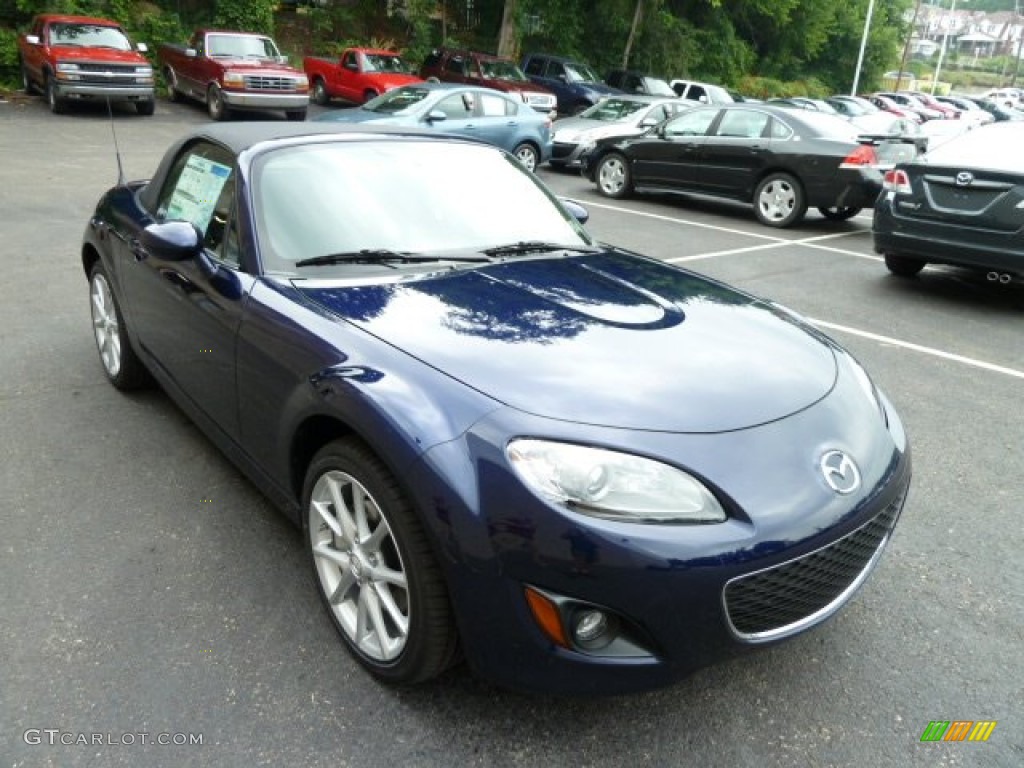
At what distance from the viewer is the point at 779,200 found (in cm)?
1072

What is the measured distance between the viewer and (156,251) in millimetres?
3092

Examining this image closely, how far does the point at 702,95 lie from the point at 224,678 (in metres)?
23.8

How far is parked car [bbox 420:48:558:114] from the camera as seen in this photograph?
19156mm

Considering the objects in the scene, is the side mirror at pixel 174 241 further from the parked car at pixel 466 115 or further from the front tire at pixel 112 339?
the parked car at pixel 466 115

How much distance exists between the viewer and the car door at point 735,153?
1077 cm

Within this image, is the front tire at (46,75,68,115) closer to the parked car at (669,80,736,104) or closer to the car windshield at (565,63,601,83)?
the car windshield at (565,63,601,83)

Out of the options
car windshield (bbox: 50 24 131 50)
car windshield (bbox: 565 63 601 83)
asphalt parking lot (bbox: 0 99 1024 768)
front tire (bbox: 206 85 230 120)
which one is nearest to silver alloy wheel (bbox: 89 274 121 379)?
asphalt parking lot (bbox: 0 99 1024 768)

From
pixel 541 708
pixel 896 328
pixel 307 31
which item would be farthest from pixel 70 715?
pixel 307 31

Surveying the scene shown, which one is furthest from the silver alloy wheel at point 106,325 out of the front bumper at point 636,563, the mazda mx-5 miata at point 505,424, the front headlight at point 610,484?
the front headlight at point 610,484

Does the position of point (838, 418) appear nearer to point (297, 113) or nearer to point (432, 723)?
point (432, 723)

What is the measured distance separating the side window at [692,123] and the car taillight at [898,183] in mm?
4493

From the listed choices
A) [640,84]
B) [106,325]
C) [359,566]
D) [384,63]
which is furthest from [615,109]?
[359,566]

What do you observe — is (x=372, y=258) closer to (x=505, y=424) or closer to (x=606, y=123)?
(x=505, y=424)

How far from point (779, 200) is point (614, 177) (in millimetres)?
2643
